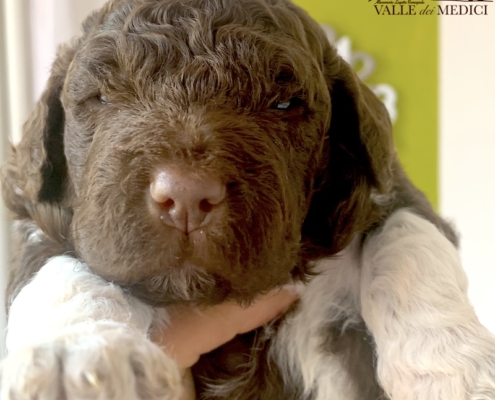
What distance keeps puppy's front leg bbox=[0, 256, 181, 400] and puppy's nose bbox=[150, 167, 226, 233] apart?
0.29 meters

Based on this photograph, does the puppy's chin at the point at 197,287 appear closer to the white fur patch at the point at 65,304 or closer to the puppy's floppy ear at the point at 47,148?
the white fur patch at the point at 65,304

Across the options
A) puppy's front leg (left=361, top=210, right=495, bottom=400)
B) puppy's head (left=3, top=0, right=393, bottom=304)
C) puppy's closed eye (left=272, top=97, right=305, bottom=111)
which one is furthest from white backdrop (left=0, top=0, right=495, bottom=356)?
puppy's closed eye (left=272, top=97, right=305, bottom=111)

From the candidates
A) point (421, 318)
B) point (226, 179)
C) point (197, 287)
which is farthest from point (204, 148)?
point (421, 318)

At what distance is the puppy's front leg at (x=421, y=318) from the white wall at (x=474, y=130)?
2195 millimetres

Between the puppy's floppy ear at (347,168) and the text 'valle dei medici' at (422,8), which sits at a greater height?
the text 'valle dei medici' at (422,8)

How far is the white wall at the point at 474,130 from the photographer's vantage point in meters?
3.77

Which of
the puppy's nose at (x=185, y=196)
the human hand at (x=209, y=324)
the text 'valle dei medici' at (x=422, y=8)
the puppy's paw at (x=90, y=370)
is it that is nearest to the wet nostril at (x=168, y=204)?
the puppy's nose at (x=185, y=196)

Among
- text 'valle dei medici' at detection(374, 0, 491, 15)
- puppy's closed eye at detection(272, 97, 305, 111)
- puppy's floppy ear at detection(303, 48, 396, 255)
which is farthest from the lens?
text 'valle dei medici' at detection(374, 0, 491, 15)

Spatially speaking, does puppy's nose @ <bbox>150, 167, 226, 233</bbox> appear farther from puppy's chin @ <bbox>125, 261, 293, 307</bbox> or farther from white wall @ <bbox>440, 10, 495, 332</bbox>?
white wall @ <bbox>440, 10, 495, 332</bbox>

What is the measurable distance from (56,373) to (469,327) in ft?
3.70

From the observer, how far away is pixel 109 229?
4.21 feet

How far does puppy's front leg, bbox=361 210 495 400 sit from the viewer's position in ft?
4.74

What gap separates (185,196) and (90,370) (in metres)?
0.40

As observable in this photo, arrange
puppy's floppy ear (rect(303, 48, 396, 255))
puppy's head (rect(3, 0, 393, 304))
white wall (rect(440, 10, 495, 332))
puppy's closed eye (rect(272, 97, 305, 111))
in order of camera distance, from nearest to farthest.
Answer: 1. puppy's head (rect(3, 0, 393, 304))
2. puppy's closed eye (rect(272, 97, 305, 111))
3. puppy's floppy ear (rect(303, 48, 396, 255))
4. white wall (rect(440, 10, 495, 332))
